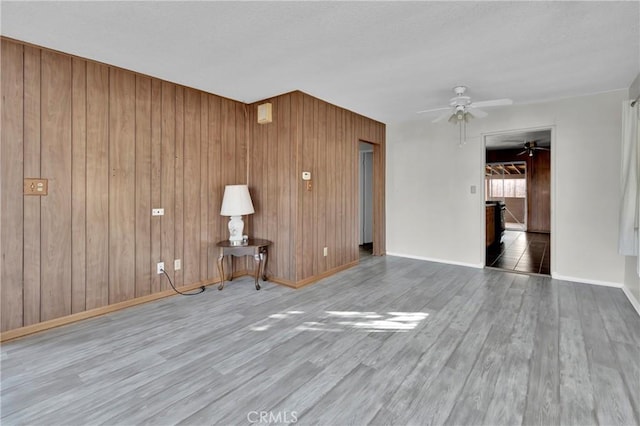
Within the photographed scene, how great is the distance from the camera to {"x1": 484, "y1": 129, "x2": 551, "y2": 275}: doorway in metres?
5.64

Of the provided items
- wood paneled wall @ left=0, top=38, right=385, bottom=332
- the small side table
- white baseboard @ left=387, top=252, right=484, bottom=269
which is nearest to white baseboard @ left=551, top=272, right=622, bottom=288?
white baseboard @ left=387, top=252, right=484, bottom=269

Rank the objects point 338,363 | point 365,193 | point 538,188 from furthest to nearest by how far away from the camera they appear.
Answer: point 538,188 → point 365,193 → point 338,363

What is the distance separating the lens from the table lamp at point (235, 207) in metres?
3.84

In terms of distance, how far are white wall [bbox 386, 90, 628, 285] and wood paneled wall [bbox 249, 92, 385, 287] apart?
124 centimetres

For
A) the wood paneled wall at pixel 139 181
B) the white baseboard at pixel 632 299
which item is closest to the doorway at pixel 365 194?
the wood paneled wall at pixel 139 181

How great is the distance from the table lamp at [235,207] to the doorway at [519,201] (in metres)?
3.87

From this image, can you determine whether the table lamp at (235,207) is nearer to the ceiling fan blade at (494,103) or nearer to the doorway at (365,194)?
the ceiling fan blade at (494,103)

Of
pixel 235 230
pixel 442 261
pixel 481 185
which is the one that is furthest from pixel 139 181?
pixel 481 185

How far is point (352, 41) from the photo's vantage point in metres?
2.56

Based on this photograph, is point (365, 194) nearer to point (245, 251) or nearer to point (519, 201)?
point (245, 251)

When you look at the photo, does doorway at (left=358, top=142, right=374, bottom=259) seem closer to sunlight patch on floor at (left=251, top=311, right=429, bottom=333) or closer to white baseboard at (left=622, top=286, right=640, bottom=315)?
sunlight patch on floor at (left=251, top=311, right=429, bottom=333)

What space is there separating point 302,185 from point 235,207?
0.88 m

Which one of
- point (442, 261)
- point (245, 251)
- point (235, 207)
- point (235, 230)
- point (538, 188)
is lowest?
point (442, 261)

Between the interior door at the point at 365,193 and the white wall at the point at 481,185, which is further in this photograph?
the interior door at the point at 365,193
